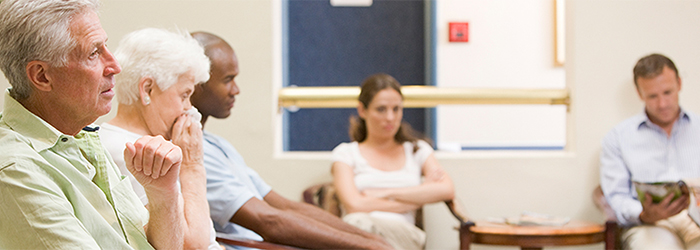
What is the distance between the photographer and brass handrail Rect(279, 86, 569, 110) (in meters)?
3.16

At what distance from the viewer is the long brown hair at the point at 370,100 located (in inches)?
116

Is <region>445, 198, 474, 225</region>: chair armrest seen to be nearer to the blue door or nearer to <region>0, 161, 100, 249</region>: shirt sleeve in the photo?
<region>0, 161, 100, 249</region>: shirt sleeve

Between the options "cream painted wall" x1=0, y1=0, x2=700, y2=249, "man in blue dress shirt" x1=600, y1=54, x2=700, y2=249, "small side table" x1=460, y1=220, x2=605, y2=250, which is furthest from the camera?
"cream painted wall" x1=0, y1=0, x2=700, y2=249

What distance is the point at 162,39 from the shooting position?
5.33ft

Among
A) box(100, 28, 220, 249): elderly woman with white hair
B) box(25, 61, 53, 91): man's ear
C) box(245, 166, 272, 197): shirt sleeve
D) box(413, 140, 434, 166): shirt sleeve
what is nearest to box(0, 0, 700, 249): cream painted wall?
box(413, 140, 434, 166): shirt sleeve

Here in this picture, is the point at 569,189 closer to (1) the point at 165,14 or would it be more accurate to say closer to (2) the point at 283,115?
(2) the point at 283,115

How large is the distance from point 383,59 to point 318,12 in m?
0.68

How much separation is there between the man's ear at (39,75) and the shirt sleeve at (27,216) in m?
0.16

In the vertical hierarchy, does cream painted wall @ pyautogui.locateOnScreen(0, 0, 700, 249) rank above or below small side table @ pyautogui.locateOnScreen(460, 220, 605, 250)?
above

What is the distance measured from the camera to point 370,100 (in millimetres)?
2959

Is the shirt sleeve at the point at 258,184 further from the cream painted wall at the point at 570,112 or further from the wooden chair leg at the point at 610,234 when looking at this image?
the wooden chair leg at the point at 610,234

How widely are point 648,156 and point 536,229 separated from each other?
766mm

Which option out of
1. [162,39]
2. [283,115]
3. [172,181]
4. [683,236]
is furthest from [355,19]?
[172,181]

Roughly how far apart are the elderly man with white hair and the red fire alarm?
3.60 metres
